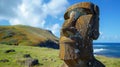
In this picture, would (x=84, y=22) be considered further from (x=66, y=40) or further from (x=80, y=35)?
(x=66, y=40)

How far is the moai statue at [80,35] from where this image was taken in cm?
941

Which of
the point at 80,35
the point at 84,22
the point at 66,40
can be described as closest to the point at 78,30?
the point at 80,35

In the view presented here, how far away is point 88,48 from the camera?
9.68 meters

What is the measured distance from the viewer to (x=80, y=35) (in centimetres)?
962

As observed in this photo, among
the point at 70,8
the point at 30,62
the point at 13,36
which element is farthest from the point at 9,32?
the point at 70,8

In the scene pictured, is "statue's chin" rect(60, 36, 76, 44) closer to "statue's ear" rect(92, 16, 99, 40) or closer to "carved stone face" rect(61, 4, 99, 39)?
"carved stone face" rect(61, 4, 99, 39)

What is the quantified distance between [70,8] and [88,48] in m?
1.47

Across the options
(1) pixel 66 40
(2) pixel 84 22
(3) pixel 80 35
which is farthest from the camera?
(2) pixel 84 22

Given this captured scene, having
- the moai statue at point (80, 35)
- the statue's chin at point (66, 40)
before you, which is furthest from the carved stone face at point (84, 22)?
the statue's chin at point (66, 40)

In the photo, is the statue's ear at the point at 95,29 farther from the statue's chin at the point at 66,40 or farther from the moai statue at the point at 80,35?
the statue's chin at the point at 66,40

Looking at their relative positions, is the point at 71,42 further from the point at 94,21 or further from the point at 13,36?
the point at 13,36

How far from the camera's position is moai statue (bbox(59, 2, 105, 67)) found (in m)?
9.41

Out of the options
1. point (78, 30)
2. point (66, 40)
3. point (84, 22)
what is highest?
point (84, 22)

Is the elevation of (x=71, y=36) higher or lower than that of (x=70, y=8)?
lower
